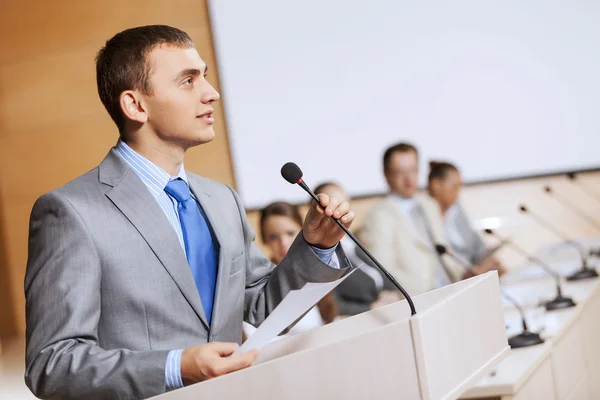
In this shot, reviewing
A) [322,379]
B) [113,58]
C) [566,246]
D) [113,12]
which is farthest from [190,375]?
[113,12]

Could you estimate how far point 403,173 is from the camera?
4.56 m

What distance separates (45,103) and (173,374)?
6.99 metres

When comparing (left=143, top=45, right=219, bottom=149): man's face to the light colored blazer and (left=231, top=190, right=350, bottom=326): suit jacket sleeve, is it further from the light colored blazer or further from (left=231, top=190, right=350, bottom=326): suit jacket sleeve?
the light colored blazer

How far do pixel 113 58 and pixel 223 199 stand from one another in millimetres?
353

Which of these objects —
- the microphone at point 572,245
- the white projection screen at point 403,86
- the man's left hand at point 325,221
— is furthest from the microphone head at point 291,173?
the white projection screen at point 403,86

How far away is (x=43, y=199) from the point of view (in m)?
1.37

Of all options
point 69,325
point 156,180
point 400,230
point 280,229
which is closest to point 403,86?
point 400,230

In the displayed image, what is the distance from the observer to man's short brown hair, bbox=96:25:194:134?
1.49 metres

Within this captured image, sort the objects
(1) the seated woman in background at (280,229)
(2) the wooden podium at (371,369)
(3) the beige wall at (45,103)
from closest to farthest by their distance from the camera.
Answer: (2) the wooden podium at (371,369) < (1) the seated woman in background at (280,229) < (3) the beige wall at (45,103)

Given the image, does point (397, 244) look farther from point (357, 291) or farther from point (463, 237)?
point (463, 237)

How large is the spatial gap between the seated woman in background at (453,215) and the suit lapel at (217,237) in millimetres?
3992

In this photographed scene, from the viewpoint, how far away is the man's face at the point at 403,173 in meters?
4.54

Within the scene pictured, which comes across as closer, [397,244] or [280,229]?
[280,229]

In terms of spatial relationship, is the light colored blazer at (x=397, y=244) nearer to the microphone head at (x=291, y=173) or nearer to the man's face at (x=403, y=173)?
the man's face at (x=403, y=173)
